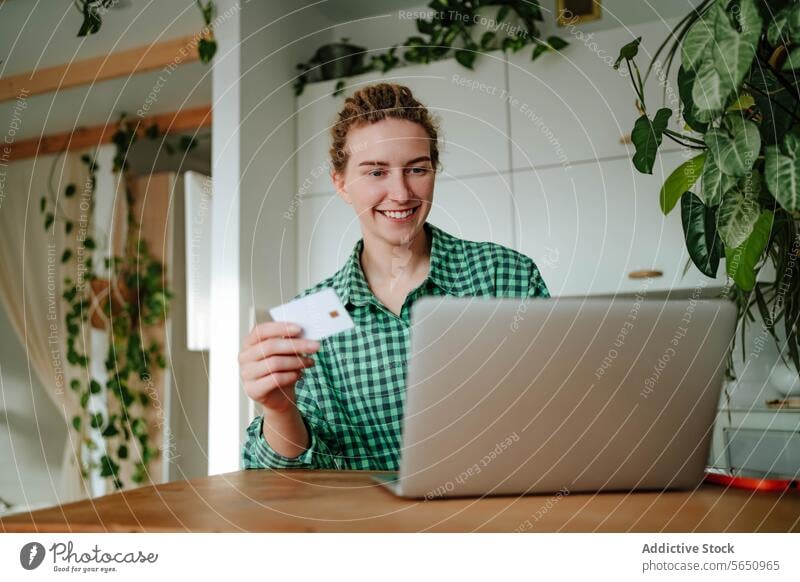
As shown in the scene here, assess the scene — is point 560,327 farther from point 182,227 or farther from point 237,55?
point 182,227

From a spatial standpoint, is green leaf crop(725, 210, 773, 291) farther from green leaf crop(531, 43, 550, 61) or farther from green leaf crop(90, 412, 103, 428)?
green leaf crop(90, 412, 103, 428)

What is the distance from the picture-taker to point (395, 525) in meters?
0.60

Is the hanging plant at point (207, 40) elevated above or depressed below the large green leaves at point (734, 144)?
above

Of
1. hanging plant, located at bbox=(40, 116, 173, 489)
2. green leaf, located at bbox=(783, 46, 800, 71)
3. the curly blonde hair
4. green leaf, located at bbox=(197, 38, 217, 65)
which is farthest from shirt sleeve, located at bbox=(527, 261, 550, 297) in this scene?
hanging plant, located at bbox=(40, 116, 173, 489)

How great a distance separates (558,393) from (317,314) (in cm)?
24

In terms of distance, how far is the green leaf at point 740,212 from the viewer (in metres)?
0.90

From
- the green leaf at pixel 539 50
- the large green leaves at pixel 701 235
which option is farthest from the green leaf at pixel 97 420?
the large green leaves at pixel 701 235

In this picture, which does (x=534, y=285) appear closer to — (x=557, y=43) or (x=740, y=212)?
(x=740, y=212)

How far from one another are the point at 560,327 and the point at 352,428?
63 cm

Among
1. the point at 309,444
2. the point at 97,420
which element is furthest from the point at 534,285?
the point at 97,420

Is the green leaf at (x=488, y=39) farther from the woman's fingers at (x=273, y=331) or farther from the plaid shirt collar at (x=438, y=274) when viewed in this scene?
the woman's fingers at (x=273, y=331)

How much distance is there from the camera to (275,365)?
76 cm
